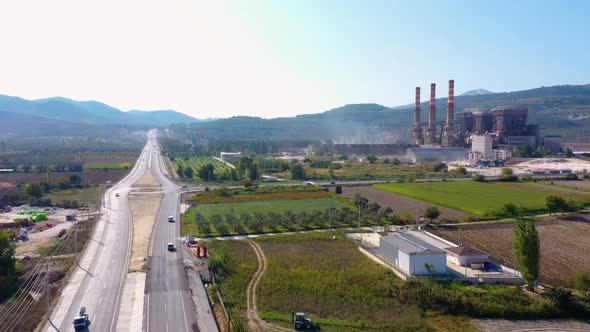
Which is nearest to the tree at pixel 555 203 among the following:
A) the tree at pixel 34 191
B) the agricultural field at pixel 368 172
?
the agricultural field at pixel 368 172

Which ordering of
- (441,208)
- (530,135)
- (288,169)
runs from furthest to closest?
(530,135) → (288,169) → (441,208)

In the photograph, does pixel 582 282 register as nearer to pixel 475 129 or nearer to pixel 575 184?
pixel 575 184

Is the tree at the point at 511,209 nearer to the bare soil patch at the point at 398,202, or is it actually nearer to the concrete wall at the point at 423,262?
the bare soil patch at the point at 398,202

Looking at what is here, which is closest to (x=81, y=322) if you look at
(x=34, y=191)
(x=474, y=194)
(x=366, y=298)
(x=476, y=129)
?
(x=366, y=298)

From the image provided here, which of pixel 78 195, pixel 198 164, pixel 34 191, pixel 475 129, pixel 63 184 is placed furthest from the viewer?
pixel 475 129

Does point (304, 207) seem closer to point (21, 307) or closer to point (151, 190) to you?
point (151, 190)

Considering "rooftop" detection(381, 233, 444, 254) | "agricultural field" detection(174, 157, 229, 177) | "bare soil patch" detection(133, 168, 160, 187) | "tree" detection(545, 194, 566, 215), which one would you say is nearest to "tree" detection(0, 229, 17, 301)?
"rooftop" detection(381, 233, 444, 254)

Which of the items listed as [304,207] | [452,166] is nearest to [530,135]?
[452,166]
